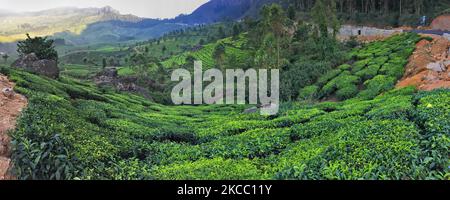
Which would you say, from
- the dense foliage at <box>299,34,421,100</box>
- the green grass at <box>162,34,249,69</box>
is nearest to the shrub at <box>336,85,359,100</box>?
the dense foliage at <box>299,34,421,100</box>

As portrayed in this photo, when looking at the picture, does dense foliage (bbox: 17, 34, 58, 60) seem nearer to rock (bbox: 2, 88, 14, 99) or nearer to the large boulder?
the large boulder

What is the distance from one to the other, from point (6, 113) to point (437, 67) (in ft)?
89.1

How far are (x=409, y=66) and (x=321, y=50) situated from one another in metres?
15.7

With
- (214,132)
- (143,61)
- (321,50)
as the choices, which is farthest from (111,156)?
(143,61)

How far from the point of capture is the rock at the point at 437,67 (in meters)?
27.3

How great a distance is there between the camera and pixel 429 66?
28688mm

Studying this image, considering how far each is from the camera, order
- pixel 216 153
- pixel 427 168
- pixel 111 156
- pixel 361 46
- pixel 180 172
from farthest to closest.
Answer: pixel 361 46 < pixel 216 153 < pixel 111 156 < pixel 180 172 < pixel 427 168

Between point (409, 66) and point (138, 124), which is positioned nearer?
point (138, 124)

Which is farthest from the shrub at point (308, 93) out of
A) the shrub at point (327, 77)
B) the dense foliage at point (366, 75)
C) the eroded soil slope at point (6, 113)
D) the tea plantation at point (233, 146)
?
the eroded soil slope at point (6, 113)

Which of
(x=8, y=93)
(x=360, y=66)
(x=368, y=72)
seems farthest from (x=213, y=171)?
(x=360, y=66)

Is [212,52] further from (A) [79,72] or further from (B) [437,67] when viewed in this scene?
(B) [437,67]

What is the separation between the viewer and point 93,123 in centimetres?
1463
